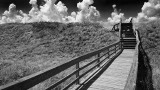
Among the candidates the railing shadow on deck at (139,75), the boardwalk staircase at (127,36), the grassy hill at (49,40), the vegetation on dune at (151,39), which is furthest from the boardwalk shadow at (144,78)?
the grassy hill at (49,40)

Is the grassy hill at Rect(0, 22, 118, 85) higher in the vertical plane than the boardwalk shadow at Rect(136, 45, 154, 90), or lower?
higher

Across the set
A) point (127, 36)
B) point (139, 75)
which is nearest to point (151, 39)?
point (127, 36)

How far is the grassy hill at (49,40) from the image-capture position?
785 inches

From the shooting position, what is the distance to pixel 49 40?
24750mm

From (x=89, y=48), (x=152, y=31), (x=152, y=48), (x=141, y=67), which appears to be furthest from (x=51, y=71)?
(x=152, y=31)

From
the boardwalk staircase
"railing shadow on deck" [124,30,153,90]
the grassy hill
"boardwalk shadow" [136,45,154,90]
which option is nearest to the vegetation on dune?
the boardwalk staircase

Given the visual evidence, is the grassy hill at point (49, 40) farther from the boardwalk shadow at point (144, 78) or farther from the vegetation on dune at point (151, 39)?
the boardwalk shadow at point (144, 78)

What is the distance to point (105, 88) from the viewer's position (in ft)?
18.7

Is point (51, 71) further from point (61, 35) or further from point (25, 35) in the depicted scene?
point (25, 35)

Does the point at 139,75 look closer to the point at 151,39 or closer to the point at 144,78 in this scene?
the point at 144,78

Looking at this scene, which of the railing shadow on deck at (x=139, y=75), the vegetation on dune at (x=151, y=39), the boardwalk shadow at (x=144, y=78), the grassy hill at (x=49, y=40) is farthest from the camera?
the grassy hill at (x=49, y=40)

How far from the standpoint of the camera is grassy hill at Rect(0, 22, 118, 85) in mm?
19938

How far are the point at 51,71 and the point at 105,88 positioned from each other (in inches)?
107

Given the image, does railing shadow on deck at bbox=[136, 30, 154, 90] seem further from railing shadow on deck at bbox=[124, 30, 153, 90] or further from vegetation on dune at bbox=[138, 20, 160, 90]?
vegetation on dune at bbox=[138, 20, 160, 90]
